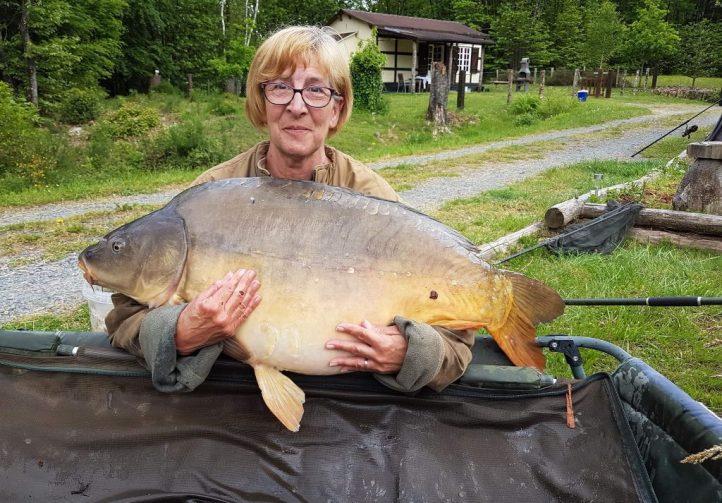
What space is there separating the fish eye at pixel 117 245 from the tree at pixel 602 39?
111ft

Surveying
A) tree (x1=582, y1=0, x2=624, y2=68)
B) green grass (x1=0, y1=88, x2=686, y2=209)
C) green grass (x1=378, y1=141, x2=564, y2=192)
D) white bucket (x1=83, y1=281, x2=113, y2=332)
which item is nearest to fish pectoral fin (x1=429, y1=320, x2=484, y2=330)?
white bucket (x1=83, y1=281, x2=113, y2=332)

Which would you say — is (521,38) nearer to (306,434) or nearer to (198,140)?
(198,140)

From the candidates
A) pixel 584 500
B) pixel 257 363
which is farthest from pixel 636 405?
pixel 257 363

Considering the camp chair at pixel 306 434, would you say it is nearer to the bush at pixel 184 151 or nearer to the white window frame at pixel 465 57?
the bush at pixel 184 151

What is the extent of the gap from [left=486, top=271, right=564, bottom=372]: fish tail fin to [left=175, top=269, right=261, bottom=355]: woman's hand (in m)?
0.62

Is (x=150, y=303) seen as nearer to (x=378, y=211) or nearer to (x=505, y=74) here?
(x=378, y=211)

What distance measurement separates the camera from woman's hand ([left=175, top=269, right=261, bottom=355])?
4.20 feet

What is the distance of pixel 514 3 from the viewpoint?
3875 centimetres

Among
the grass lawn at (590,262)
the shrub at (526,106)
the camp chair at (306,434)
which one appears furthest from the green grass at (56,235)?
the shrub at (526,106)

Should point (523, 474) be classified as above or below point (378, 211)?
below

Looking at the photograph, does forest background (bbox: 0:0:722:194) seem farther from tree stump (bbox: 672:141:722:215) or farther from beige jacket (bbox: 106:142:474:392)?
beige jacket (bbox: 106:142:474:392)

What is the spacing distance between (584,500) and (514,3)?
139ft

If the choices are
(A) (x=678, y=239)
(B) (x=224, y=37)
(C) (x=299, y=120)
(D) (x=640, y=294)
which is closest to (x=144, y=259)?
(C) (x=299, y=120)

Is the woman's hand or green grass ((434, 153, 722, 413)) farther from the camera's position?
green grass ((434, 153, 722, 413))
